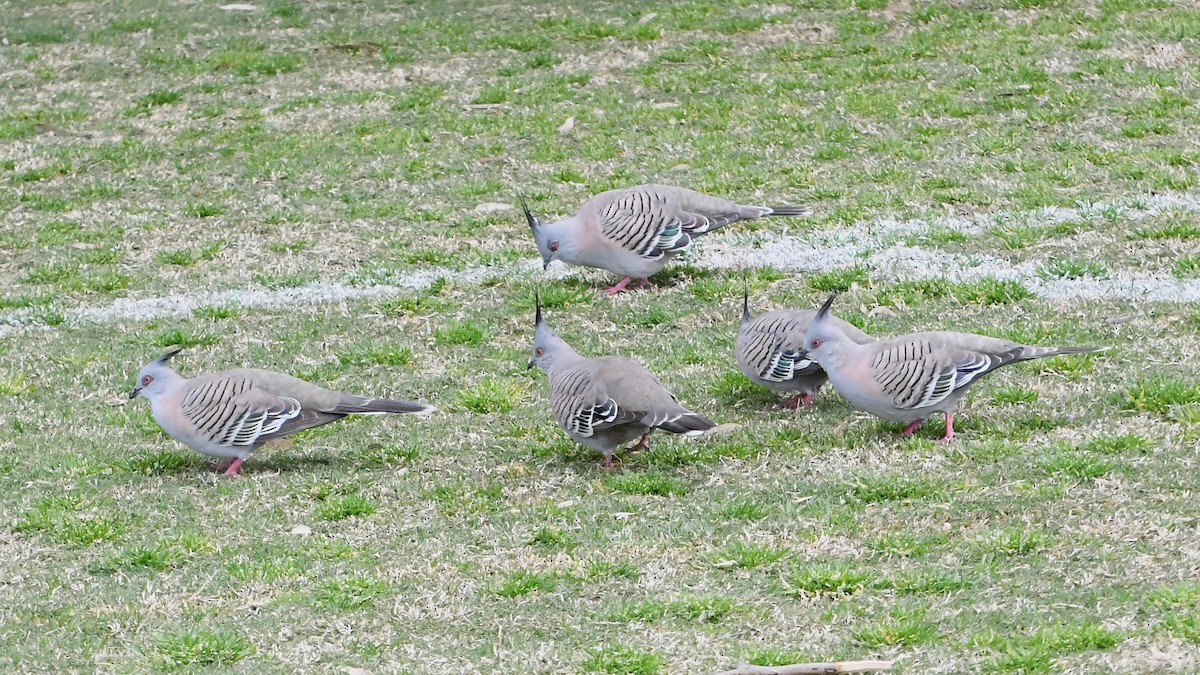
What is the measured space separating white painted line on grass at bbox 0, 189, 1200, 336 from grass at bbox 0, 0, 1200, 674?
0.05 m

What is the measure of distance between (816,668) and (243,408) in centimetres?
327

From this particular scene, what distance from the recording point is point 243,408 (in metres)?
7.10

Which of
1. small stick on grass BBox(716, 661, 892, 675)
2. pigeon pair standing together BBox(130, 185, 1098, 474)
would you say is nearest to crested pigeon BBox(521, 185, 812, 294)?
pigeon pair standing together BBox(130, 185, 1098, 474)

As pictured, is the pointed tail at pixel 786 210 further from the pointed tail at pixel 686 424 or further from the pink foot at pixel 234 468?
the pink foot at pixel 234 468

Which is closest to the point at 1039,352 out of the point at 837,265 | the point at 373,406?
the point at 373,406

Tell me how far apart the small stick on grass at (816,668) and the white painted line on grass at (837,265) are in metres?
4.65

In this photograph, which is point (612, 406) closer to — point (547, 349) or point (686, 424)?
point (686, 424)

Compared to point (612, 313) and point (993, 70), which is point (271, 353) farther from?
point (993, 70)

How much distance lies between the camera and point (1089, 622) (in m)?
5.16

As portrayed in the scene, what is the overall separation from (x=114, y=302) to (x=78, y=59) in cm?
747

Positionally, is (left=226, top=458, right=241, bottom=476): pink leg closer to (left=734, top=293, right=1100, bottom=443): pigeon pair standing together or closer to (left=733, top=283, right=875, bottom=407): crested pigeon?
(left=733, top=283, right=875, bottom=407): crested pigeon

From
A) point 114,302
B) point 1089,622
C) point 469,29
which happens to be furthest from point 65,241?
point 1089,622

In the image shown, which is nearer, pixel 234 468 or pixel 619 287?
pixel 234 468

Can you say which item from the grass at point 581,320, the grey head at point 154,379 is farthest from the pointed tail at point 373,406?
the grey head at point 154,379
